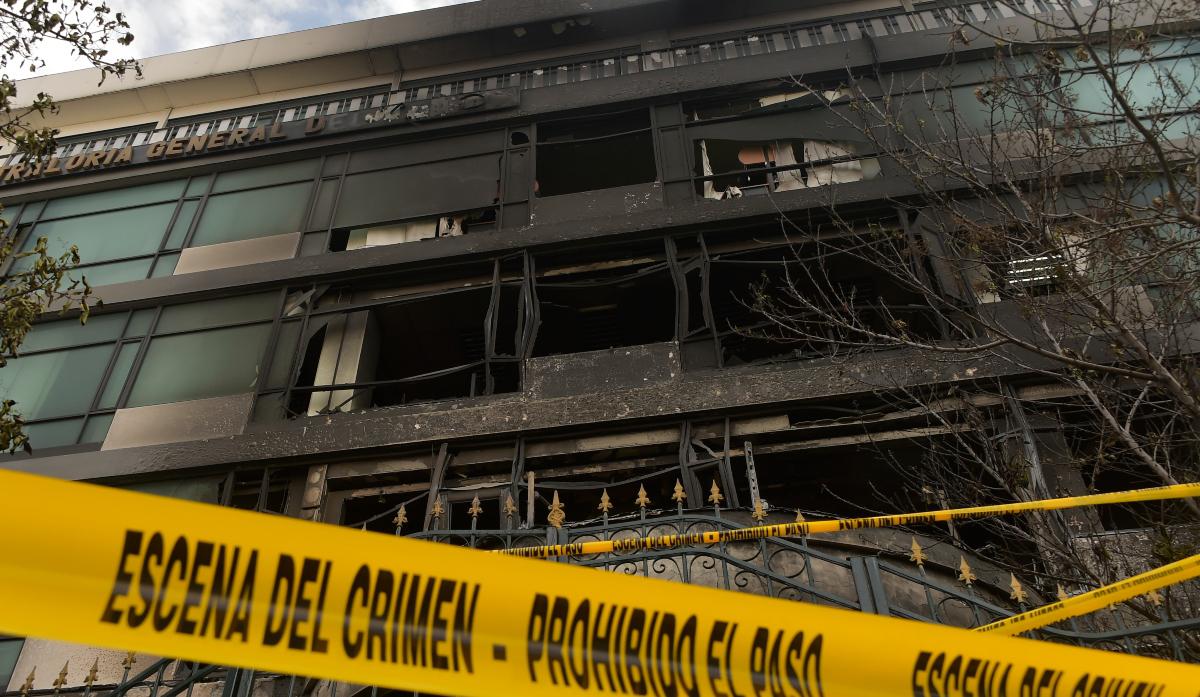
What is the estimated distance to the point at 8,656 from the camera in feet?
33.1

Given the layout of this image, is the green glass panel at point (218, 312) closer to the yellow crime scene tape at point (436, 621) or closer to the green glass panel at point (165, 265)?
the green glass panel at point (165, 265)

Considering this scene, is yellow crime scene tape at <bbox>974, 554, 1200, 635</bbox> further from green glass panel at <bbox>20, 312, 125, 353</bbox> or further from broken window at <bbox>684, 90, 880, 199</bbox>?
green glass panel at <bbox>20, 312, 125, 353</bbox>

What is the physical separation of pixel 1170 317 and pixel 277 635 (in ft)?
29.0

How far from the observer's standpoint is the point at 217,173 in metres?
15.0

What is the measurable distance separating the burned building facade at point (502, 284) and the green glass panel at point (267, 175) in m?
0.07

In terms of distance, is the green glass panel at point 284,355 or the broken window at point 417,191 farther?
the broken window at point 417,191

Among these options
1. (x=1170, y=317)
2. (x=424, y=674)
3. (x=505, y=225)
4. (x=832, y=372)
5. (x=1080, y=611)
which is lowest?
(x=424, y=674)

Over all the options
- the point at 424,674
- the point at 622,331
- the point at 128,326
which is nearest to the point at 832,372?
the point at 622,331

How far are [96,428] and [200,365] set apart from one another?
5.89 ft

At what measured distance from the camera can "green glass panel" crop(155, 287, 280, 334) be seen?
42.1ft

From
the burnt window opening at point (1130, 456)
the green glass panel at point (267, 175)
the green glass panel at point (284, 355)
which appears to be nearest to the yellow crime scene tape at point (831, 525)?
the burnt window opening at point (1130, 456)

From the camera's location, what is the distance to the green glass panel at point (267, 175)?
14609 mm

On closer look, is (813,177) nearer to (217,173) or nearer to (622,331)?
(622,331)

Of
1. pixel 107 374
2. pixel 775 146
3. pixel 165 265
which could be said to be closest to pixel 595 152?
pixel 775 146
